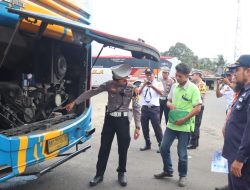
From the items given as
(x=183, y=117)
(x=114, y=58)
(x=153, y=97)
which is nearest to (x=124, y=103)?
(x=183, y=117)

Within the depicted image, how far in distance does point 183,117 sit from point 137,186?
1.23 metres

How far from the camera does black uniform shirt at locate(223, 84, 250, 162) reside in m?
3.00

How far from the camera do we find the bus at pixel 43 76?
12.2ft

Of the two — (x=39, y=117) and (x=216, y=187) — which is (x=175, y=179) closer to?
(x=216, y=187)

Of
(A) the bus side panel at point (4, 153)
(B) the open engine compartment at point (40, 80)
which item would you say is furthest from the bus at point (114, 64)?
(A) the bus side panel at point (4, 153)

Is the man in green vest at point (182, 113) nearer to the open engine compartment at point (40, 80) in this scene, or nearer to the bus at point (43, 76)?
the bus at point (43, 76)

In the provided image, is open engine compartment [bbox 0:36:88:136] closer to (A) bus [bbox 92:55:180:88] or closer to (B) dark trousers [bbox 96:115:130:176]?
(B) dark trousers [bbox 96:115:130:176]

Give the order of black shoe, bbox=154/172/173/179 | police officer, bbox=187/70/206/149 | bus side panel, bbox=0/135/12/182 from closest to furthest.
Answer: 1. bus side panel, bbox=0/135/12/182
2. black shoe, bbox=154/172/173/179
3. police officer, bbox=187/70/206/149

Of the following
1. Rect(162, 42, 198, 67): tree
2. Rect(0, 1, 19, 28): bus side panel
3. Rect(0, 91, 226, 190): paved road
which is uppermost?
Rect(162, 42, 198, 67): tree

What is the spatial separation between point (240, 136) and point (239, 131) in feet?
0.16

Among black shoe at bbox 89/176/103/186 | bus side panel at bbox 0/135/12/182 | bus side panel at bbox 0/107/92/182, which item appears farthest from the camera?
black shoe at bbox 89/176/103/186

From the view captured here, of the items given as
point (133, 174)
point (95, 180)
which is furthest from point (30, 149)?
point (133, 174)

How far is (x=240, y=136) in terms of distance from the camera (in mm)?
3270

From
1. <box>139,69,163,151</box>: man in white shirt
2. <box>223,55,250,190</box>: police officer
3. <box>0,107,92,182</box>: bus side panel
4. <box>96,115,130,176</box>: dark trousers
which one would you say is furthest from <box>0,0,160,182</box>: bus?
<box>139,69,163,151</box>: man in white shirt
